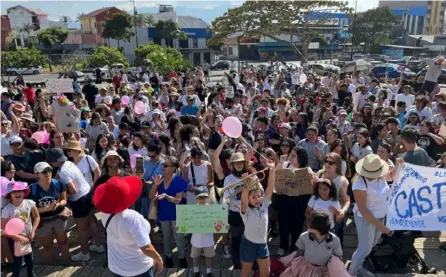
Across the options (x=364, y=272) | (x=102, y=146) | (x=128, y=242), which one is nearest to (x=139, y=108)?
(x=102, y=146)

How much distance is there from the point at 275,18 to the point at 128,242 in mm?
33774

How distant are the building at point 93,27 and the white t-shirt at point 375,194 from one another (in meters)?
59.2

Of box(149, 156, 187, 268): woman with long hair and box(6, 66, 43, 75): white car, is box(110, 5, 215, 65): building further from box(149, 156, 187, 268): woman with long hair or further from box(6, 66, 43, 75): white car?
box(149, 156, 187, 268): woman with long hair

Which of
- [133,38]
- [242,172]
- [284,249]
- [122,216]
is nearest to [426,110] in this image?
[284,249]

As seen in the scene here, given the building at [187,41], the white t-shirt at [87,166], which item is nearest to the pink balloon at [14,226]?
the white t-shirt at [87,166]

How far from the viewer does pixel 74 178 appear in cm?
479

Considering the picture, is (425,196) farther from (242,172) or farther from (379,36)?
(379,36)

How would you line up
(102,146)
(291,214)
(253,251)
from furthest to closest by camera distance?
(102,146)
(291,214)
(253,251)

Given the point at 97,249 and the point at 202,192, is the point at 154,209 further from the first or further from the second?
the point at 97,249

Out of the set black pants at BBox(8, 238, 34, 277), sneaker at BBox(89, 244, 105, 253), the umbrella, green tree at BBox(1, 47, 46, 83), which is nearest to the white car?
green tree at BBox(1, 47, 46, 83)

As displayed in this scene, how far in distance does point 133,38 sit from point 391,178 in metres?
55.5

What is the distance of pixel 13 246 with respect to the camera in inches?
177

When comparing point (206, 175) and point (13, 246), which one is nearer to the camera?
point (13, 246)

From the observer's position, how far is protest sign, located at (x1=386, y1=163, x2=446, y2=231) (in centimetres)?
426
